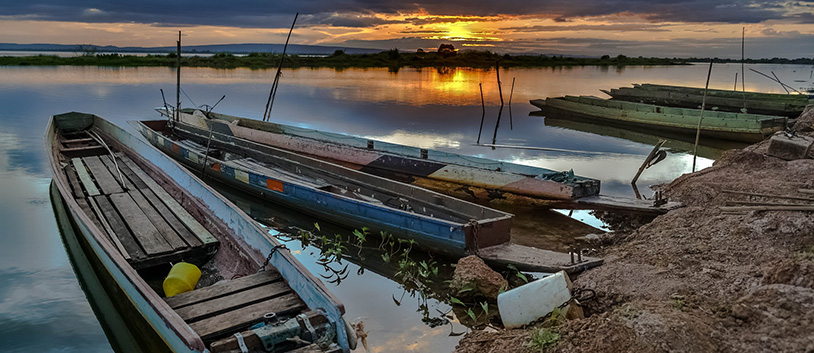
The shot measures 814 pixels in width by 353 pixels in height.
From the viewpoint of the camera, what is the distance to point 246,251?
5.98 m

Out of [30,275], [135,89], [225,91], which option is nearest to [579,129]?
[30,275]

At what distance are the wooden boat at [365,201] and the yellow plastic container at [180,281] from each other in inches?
117

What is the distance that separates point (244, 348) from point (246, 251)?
2.02 metres

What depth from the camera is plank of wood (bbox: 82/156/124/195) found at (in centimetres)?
858

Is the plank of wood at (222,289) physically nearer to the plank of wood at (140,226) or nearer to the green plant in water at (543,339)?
the plank of wood at (140,226)

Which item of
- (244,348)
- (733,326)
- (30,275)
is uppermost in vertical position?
(733,326)

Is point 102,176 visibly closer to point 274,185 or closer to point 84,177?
point 84,177

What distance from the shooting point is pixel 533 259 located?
6.54 m

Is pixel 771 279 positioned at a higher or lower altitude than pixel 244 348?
higher

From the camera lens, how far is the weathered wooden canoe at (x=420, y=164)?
9016 mm

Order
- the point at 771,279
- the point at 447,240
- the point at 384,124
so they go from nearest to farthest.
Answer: the point at 771,279, the point at 447,240, the point at 384,124

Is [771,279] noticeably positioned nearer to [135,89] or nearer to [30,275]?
[30,275]

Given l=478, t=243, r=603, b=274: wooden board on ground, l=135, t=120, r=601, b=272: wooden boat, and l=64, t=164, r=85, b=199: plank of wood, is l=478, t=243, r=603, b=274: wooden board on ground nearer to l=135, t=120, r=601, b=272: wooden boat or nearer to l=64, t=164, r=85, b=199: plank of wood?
l=135, t=120, r=601, b=272: wooden boat

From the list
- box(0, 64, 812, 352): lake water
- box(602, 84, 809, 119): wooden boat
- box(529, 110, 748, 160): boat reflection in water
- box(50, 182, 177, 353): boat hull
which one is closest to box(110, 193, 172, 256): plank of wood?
box(50, 182, 177, 353): boat hull
